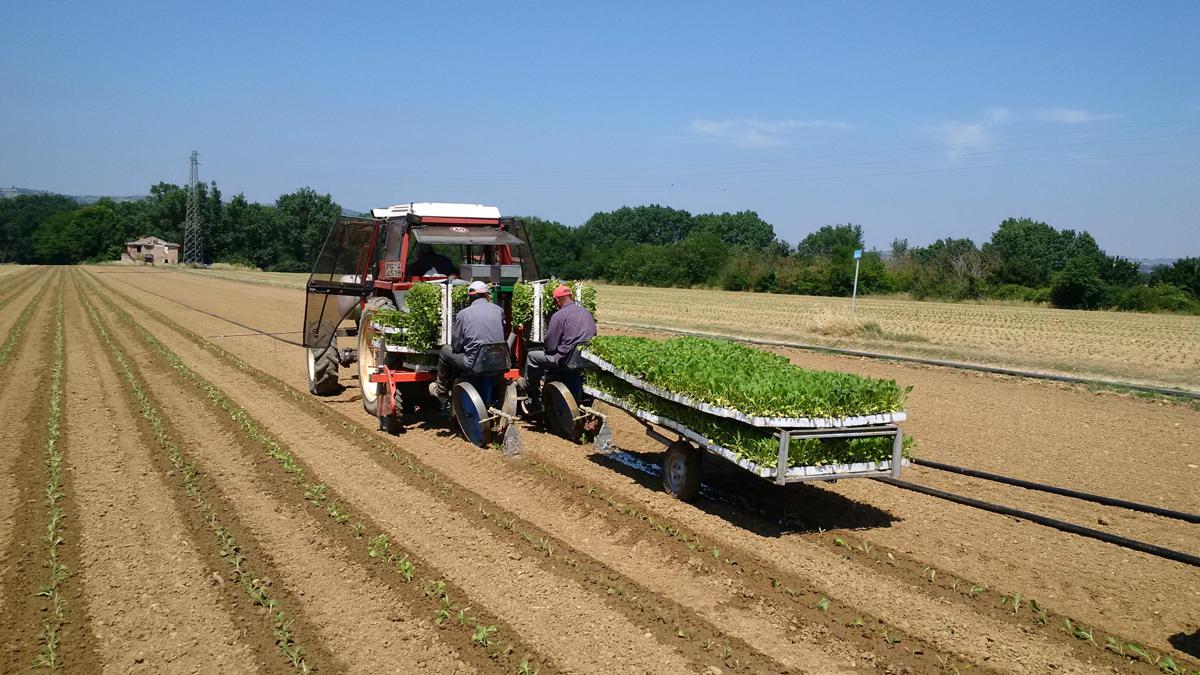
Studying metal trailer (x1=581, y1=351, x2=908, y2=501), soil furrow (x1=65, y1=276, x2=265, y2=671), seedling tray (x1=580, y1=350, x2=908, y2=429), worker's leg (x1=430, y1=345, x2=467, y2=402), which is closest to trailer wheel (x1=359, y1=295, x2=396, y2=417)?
worker's leg (x1=430, y1=345, x2=467, y2=402)

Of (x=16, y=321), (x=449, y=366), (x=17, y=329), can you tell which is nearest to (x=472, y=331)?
(x=449, y=366)

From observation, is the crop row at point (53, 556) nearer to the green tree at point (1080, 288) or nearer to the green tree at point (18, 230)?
the green tree at point (1080, 288)

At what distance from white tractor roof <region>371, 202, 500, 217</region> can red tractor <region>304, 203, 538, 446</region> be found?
0.04ft

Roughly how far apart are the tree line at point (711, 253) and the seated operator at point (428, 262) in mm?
26402

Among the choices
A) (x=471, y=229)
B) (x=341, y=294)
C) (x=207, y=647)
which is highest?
(x=471, y=229)

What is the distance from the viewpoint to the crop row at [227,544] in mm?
4578

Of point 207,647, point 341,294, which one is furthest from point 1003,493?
point 341,294

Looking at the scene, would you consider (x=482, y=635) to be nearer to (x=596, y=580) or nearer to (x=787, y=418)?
(x=596, y=580)

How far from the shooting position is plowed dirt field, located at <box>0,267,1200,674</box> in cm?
454

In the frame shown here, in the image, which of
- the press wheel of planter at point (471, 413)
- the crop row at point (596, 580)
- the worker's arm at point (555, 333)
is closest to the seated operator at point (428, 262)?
the press wheel of planter at point (471, 413)

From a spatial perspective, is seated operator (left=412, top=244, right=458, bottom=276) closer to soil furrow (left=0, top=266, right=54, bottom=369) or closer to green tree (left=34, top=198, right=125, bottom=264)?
soil furrow (left=0, top=266, right=54, bottom=369)

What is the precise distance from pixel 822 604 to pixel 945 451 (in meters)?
4.67

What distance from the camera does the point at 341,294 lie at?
36.8ft

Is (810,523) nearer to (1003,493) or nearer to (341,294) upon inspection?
(1003,493)
